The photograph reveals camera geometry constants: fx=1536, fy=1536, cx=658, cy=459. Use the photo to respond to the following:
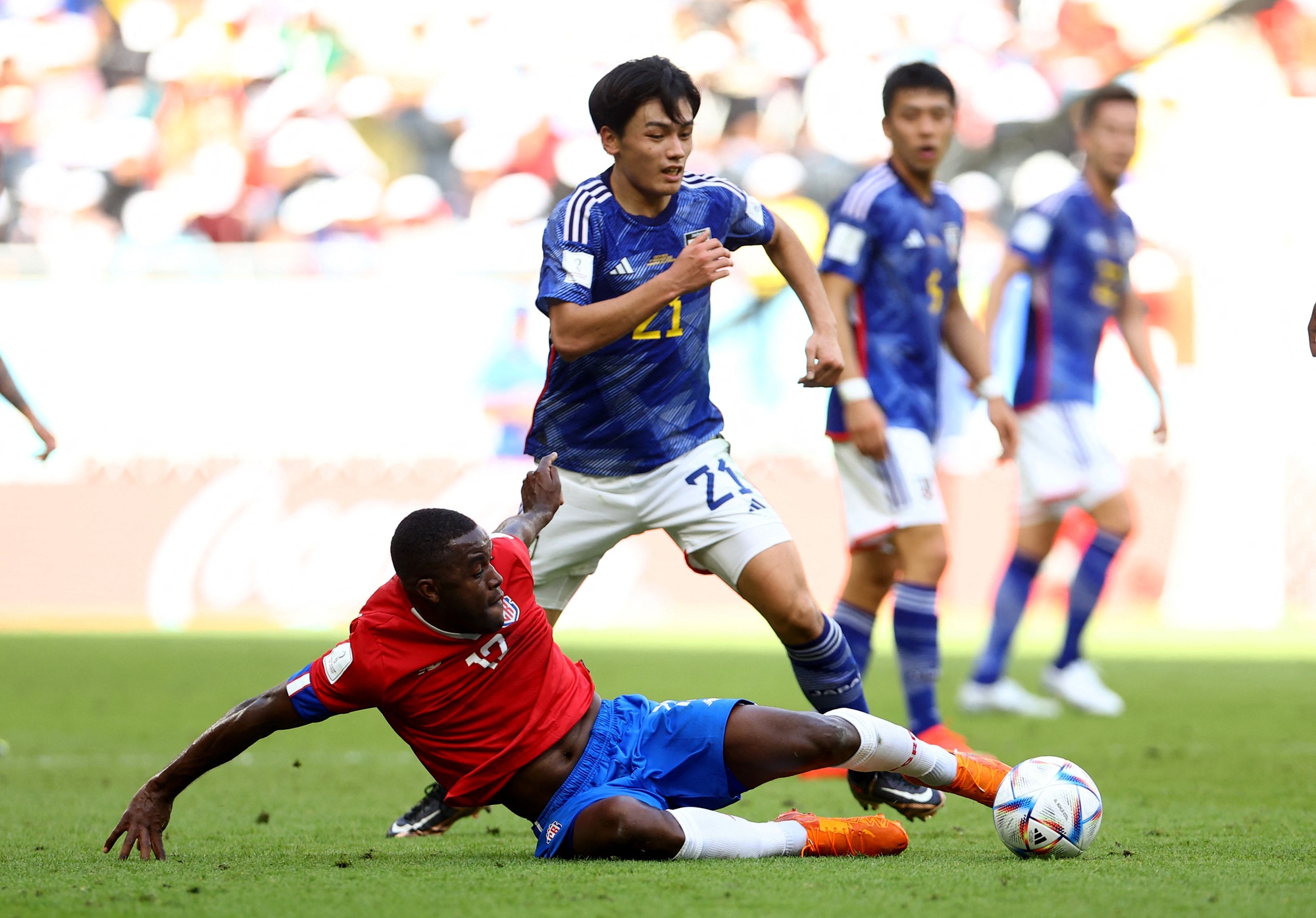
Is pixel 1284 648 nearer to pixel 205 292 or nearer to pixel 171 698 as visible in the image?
pixel 171 698

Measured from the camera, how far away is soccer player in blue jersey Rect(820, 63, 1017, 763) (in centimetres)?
553

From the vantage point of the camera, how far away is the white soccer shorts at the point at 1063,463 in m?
7.40

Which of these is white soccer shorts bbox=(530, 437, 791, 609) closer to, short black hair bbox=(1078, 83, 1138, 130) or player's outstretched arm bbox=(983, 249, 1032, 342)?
player's outstretched arm bbox=(983, 249, 1032, 342)

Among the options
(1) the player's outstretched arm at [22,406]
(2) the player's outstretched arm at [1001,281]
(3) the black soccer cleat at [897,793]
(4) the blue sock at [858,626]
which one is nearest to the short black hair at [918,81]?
(2) the player's outstretched arm at [1001,281]

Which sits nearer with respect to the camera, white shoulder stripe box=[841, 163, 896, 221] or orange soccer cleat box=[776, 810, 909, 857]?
orange soccer cleat box=[776, 810, 909, 857]

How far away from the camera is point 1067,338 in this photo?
7578 mm

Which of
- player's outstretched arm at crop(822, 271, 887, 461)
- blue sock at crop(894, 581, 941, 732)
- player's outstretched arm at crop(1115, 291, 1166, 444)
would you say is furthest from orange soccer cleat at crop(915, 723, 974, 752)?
player's outstretched arm at crop(1115, 291, 1166, 444)

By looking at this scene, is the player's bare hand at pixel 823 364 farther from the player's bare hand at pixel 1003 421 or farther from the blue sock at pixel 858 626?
the blue sock at pixel 858 626

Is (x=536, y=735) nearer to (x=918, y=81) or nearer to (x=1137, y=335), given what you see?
(x=918, y=81)

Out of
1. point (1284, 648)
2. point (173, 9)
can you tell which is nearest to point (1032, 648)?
point (1284, 648)

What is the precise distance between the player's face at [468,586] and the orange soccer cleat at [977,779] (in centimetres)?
118

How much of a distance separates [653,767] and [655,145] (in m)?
1.62

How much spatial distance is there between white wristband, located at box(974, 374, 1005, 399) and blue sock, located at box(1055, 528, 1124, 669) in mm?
2241

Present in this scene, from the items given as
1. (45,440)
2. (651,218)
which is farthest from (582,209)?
(45,440)
